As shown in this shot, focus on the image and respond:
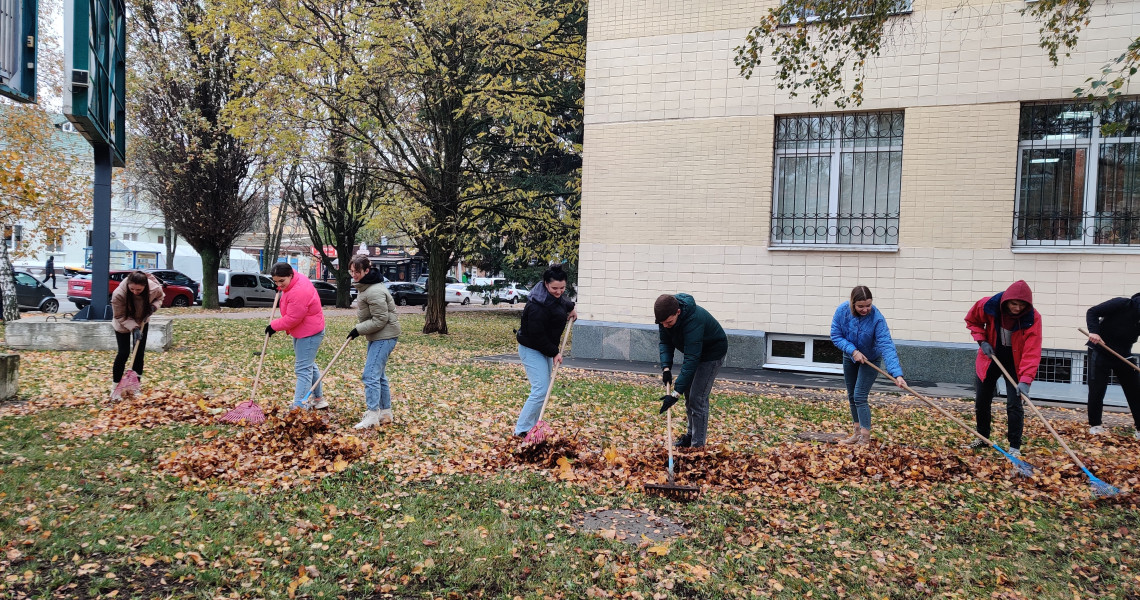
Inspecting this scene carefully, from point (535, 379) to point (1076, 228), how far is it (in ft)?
29.0

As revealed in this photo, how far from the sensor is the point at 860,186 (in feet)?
38.8

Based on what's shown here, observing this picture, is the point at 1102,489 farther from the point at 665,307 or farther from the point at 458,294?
the point at 458,294

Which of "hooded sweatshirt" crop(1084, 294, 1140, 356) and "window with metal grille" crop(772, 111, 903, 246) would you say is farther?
"window with metal grille" crop(772, 111, 903, 246)

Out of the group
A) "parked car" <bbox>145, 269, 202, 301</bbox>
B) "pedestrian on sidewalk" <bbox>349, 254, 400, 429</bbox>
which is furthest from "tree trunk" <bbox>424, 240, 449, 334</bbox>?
"parked car" <bbox>145, 269, 202, 301</bbox>

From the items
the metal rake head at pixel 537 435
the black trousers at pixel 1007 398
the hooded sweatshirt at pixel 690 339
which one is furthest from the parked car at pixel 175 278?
the black trousers at pixel 1007 398

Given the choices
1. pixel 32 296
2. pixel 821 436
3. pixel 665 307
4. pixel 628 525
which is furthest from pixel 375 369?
pixel 32 296

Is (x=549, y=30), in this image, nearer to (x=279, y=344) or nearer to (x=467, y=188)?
(x=467, y=188)

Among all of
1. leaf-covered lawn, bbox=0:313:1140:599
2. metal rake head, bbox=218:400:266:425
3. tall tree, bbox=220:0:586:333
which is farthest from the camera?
tall tree, bbox=220:0:586:333

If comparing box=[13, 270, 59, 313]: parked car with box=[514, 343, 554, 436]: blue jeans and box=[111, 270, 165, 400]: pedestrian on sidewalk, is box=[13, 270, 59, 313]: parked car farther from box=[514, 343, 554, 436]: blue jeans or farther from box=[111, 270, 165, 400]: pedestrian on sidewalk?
box=[514, 343, 554, 436]: blue jeans

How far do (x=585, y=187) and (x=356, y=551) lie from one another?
9.65 m

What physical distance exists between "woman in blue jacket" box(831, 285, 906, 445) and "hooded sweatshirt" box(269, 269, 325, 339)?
4.96m

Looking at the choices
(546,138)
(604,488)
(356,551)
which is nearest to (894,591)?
(604,488)

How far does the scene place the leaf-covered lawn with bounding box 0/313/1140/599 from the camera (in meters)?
4.06

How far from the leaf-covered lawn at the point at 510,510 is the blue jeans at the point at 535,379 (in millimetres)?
317
